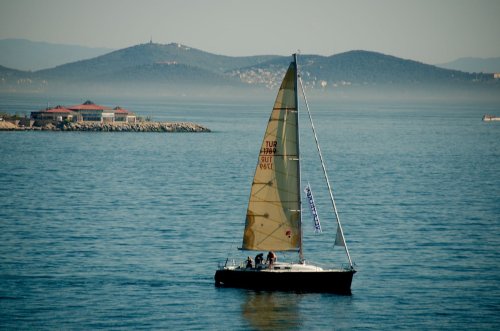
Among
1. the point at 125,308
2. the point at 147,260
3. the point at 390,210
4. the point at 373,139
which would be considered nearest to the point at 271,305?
the point at 125,308

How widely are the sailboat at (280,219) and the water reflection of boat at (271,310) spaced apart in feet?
2.12

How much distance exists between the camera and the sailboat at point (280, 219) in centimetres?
4306

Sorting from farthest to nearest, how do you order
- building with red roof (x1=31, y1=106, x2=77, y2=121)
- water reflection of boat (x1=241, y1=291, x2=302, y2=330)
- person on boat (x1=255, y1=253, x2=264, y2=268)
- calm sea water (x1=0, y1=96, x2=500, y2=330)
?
building with red roof (x1=31, y1=106, x2=77, y2=121), person on boat (x1=255, y1=253, x2=264, y2=268), calm sea water (x1=0, y1=96, x2=500, y2=330), water reflection of boat (x1=241, y1=291, x2=302, y2=330)

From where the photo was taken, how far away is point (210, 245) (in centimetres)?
5581

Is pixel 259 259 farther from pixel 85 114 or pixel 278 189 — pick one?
pixel 85 114

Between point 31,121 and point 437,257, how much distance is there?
130140 millimetres

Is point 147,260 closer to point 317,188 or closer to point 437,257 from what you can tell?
point 437,257

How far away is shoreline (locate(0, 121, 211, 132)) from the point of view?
171375mm

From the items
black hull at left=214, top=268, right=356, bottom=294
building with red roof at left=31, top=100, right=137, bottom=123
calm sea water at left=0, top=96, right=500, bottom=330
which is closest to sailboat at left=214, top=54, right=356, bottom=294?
black hull at left=214, top=268, right=356, bottom=294

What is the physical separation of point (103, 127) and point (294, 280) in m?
137

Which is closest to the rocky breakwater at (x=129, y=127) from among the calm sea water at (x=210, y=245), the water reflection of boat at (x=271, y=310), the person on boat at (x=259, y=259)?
the calm sea water at (x=210, y=245)

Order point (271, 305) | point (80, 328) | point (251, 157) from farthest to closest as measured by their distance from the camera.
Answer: point (251, 157)
point (271, 305)
point (80, 328)

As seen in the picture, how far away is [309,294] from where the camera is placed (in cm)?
4341

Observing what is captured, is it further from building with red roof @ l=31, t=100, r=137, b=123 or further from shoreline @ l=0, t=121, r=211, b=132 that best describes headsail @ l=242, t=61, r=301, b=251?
building with red roof @ l=31, t=100, r=137, b=123
